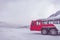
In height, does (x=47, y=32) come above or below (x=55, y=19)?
below

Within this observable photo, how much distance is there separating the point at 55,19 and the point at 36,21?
8.41 feet

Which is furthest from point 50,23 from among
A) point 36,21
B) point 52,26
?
point 36,21

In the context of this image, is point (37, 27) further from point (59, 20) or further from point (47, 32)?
point (59, 20)

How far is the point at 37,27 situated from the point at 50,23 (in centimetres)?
185

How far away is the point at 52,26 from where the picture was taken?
75.4ft

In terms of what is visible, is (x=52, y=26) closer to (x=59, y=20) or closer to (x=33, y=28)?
(x=59, y=20)

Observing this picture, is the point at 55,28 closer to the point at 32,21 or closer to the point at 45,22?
the point at 45,22

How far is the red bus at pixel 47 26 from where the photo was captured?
22848mm

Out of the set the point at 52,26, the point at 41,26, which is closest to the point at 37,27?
the point at 41,26

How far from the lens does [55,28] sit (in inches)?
900

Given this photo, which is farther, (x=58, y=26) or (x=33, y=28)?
(x=33, y=28)

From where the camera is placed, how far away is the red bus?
22848 mm

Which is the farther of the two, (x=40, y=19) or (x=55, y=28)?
(x=40, y=19)

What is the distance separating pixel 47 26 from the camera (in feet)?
76.7
